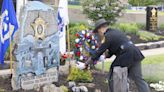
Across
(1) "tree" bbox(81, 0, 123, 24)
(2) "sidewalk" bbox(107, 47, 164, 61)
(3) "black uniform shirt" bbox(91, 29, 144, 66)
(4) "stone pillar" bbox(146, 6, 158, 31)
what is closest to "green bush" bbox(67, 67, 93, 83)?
(3) "black uniform shirt" bbox(91, 29, 144, 66)

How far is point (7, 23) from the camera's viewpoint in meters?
9.28

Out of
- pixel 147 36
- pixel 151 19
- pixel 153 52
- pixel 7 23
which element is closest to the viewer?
pixel 7 23

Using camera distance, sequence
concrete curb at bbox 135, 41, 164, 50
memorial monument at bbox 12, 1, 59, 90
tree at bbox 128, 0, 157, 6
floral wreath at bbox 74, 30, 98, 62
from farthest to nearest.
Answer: tree at bbox 128, 0, 157, 6, concrete curb at bbox 135, 41, 164, 50, floral wreath at bbox 74, 30, 98, 62, memorial monument at bbox 12, 1, 59, 90

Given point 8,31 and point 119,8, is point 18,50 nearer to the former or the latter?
point 8,31

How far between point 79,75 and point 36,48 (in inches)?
44.5

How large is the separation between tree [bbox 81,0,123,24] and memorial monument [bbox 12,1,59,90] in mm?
7766

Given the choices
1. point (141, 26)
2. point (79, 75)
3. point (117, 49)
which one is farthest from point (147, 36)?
point (117, 49)

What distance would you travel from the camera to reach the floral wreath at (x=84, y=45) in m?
10.3

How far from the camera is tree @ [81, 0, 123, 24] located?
17.1 metres

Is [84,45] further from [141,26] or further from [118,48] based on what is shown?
[141,26]

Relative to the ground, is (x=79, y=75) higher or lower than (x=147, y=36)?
higher

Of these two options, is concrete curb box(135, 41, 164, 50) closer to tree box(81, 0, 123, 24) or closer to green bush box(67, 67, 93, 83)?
tree box(81, 0, 123, 24)

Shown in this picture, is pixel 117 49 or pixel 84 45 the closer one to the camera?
pixel 117 49

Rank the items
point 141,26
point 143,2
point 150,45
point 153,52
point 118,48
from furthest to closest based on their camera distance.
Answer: point 143,2 → point 141,26 → point 150,45 → point 153,52 → point 118,48
